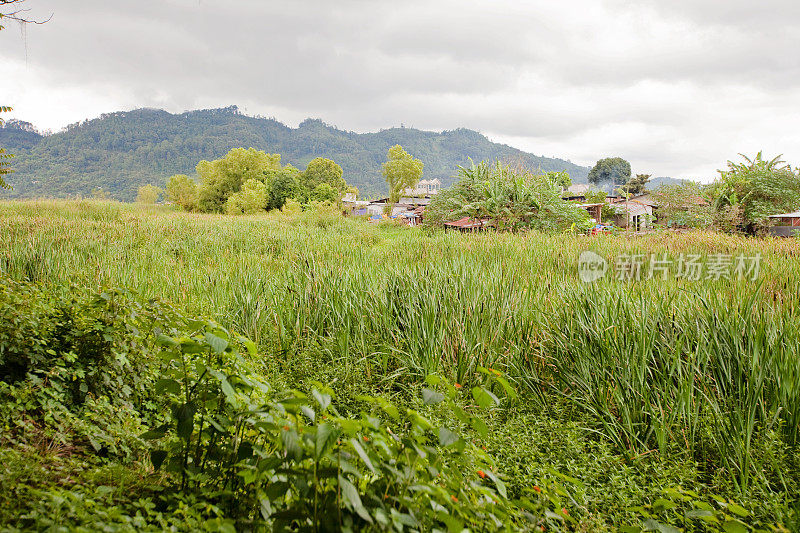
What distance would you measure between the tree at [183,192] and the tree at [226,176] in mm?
2516

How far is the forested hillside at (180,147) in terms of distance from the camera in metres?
72.8

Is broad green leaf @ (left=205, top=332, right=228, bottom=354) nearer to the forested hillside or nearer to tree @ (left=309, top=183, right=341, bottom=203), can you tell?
the forested hillside

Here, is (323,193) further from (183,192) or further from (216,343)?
(216,343)

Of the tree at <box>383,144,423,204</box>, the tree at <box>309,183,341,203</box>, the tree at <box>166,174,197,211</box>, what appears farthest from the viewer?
the tree at <box>383,144,423,204</box>

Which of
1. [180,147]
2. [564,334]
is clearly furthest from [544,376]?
[180,147]

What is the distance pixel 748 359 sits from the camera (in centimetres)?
290

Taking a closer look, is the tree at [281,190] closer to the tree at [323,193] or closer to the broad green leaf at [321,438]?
the tree at [323,193]

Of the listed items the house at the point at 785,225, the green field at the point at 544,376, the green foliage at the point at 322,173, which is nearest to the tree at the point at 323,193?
the green foliage at the point at 322,173

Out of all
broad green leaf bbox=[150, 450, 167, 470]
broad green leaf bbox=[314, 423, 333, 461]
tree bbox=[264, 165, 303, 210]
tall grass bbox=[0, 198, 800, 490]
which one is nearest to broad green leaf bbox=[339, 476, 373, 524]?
broad green leaf bbox=[314, 423, 333, 461]

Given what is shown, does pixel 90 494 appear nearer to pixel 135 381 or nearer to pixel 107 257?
pixel 135 381

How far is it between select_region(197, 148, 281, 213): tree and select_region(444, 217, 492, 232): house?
30.6 m

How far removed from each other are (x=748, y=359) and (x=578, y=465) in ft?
4.87

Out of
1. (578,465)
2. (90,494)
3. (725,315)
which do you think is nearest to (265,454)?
(90,494)

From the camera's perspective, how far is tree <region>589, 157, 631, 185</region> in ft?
287
